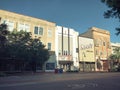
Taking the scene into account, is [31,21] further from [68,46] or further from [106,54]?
[106,54]

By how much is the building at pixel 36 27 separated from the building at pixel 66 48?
1.79m

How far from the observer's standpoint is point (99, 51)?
65.8m

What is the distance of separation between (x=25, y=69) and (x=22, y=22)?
11.3m

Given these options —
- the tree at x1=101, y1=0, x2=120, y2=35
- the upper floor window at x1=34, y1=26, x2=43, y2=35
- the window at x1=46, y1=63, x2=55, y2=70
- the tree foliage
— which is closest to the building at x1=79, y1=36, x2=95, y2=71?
the window at x1=46, y1=63, x2=55, y2=70

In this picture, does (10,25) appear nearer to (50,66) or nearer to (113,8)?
(50,66)

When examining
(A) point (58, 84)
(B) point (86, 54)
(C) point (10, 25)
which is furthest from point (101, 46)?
(A) point (58, 84)

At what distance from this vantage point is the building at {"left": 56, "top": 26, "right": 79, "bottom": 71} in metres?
54.0

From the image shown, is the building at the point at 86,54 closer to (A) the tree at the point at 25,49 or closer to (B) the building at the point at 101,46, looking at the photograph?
(B) the building at the point at 101,46

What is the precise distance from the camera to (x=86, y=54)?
6072 centimetres

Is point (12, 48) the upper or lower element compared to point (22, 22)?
lower

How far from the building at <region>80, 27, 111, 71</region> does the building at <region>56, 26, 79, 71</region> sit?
9147 millimetres

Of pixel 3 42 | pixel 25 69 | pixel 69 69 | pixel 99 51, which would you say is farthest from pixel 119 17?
pixel 99 51

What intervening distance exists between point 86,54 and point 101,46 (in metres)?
8.63

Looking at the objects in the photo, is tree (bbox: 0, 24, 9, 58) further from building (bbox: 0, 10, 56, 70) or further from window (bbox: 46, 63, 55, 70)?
window (bbox: 46, 63, 55, 70)
